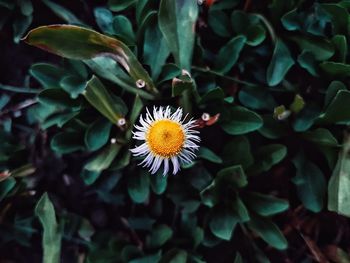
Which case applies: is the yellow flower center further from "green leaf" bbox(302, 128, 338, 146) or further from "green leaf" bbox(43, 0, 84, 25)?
"green leaf" bbox(43, 0, 84, 25)

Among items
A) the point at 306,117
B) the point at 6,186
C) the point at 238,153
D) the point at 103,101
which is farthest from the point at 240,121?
the point at 6,186

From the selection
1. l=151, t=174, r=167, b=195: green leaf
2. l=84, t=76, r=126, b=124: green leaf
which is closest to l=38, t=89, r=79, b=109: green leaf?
l=84, t=76, r=126, b=124: green leaf

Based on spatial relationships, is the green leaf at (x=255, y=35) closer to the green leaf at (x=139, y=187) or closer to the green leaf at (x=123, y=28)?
the green leaf at (x=123, y=28)

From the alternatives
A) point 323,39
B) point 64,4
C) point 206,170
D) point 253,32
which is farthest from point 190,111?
point 64,4

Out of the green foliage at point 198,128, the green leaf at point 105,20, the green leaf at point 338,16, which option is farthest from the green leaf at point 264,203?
the green leaf at point 105,20

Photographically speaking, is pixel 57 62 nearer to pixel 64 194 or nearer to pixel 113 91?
pixel 113 91

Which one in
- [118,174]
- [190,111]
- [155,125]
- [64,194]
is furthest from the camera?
[64,194]
